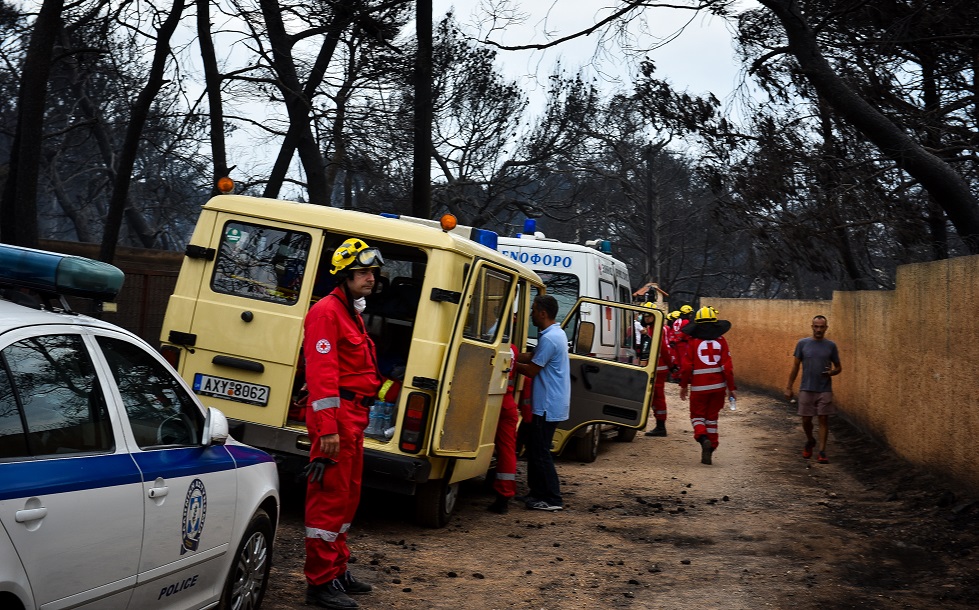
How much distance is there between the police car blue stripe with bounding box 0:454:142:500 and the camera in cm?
347

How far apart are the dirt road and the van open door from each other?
2.12 feet

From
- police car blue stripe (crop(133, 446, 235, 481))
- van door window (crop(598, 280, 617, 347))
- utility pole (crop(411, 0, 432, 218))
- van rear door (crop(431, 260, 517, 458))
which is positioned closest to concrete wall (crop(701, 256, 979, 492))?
van door window (crop(598, 280, 617, 347))

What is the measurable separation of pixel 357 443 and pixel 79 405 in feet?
7.71

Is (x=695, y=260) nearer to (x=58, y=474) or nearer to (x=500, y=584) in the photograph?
(x=500, y=584)

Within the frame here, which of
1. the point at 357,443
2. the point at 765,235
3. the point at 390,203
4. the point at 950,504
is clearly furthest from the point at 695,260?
the point at 357,443

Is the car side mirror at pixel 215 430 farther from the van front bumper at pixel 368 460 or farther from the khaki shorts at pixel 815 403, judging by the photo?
the khaki shorts at pixel 815 403

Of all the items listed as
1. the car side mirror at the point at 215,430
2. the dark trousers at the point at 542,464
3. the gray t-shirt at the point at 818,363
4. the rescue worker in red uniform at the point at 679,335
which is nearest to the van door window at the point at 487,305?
the dark trousers at the point at 542,464

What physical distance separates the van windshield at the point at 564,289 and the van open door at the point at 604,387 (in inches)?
46.2

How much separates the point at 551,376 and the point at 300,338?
2.94 meters

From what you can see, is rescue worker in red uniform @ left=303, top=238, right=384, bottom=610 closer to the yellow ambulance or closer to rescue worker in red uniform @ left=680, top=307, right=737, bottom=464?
the yellow ambulance

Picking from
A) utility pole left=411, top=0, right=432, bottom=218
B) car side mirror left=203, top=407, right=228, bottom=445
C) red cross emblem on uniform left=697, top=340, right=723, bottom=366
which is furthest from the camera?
utility pole left=411, top=0, right=432, bottom=218

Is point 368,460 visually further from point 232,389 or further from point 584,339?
point 584,339

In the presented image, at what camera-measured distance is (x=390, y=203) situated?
28484 mm

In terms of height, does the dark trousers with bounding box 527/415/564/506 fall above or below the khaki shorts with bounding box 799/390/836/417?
below
